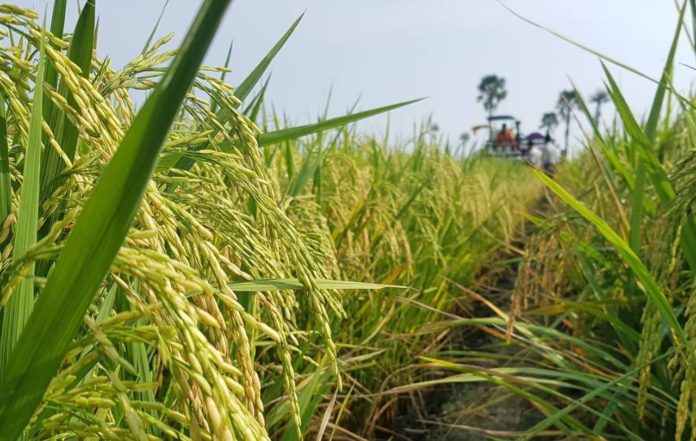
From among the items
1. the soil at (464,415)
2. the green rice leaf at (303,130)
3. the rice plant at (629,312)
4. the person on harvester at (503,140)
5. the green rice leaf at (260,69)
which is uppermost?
the person on harvester at (503,140)

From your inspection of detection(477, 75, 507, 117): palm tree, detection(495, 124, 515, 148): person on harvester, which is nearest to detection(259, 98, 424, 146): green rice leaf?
detection(495, 124, 515, 148): person on harvester

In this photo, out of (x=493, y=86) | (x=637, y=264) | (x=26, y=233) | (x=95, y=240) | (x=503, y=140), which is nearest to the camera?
(x=95, y=240)

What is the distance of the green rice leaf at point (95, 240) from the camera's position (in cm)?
49

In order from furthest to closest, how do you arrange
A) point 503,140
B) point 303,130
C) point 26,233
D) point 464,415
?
point 503,140 → point 464,415 → point 303,130 → point 26,233

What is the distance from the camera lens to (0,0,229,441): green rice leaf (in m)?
0.49

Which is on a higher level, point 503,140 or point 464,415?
point 503,140

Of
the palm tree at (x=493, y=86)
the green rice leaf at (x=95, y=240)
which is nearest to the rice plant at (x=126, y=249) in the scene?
the green rice leaf at (x=95, y=240)

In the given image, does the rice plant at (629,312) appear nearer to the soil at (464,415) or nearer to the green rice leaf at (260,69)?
the soil at (464,415)

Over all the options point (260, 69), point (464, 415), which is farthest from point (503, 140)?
point (260, 69)

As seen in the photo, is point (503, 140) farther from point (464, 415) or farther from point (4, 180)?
point (4, 180)

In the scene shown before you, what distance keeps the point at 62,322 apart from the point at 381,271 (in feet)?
8.64

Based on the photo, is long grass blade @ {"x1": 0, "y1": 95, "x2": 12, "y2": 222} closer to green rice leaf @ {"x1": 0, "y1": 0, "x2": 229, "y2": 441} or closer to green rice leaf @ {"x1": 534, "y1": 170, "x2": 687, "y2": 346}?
green rice leaf @ {"x1": 0, "y1": 0, "x2": 229, "y2": 441}

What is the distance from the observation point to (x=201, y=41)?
19.0 inches

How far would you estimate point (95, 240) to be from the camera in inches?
22.2
